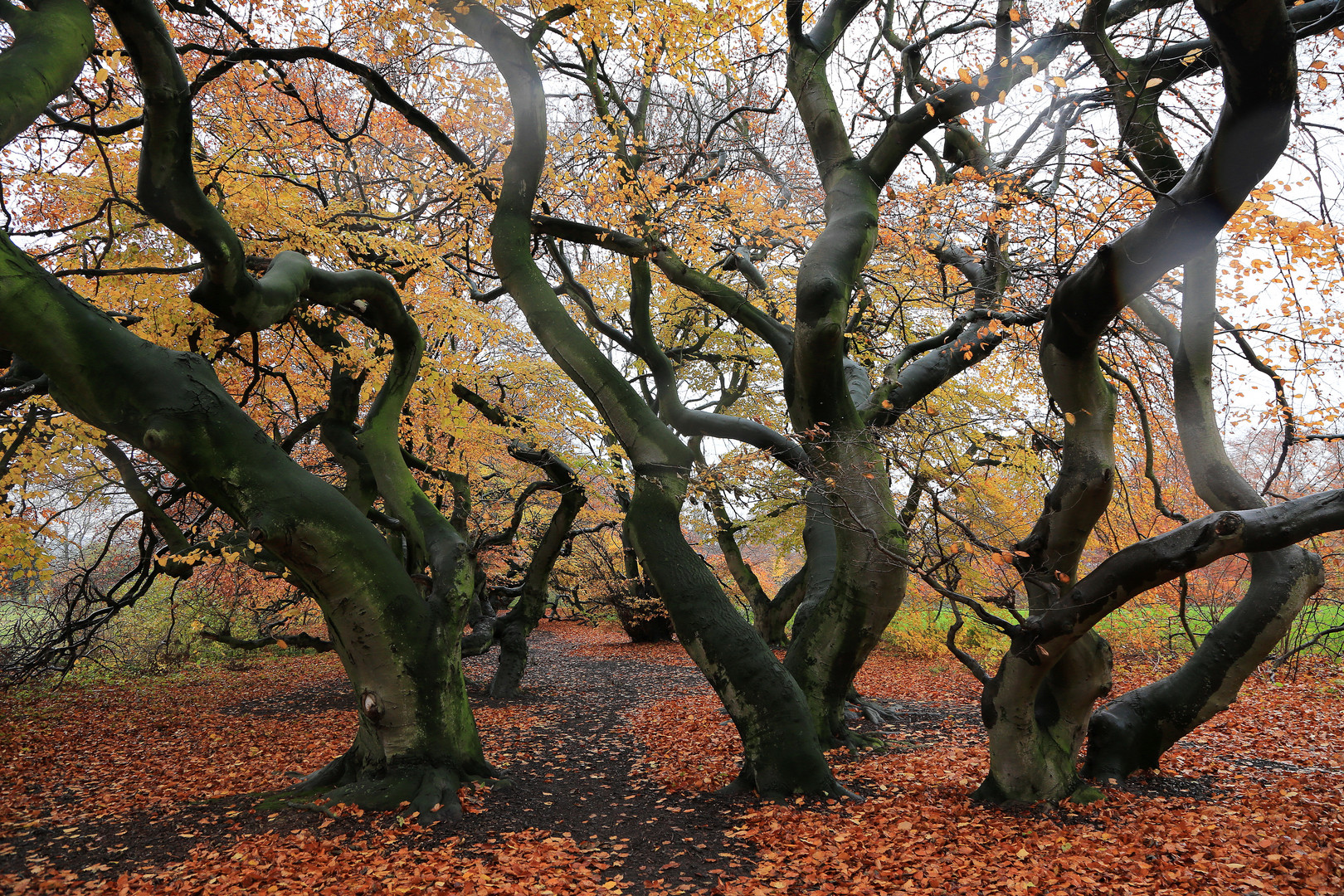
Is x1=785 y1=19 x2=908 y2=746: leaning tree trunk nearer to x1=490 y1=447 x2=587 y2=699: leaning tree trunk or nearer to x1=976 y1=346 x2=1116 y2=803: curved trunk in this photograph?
x1=976 y1=346 x2=1116 y2=803: curved trunk

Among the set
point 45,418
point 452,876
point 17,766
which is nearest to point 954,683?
point 452,876

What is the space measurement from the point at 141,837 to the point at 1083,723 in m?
6.30

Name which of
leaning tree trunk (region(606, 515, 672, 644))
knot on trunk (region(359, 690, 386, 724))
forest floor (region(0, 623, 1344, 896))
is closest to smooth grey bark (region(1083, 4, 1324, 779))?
forest floor (region(0, 623, 1344, 896))

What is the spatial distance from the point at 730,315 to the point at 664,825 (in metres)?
4.48

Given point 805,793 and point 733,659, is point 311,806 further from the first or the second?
point 805,793

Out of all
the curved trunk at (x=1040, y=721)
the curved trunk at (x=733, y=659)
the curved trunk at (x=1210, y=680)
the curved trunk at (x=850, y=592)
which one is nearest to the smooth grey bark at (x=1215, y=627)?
the curved trunk at (x=1210, y=680)

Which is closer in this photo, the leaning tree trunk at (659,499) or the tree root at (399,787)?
the tree root at (399,787)

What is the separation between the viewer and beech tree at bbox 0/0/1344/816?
12.6 feet

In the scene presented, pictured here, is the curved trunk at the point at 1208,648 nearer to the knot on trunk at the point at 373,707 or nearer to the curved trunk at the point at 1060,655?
the curved trunk at the point at 1060,655

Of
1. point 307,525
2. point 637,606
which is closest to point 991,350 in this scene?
point 307,525

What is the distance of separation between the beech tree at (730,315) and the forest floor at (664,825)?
0.44m

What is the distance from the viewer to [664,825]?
471 centimetres

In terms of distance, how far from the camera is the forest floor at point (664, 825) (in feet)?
11.8

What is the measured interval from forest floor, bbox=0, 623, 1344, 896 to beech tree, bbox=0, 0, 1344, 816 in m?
0.44
